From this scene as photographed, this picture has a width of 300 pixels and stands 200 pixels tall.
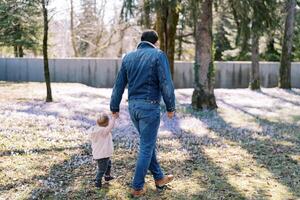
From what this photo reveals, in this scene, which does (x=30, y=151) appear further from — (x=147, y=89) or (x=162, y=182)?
(x=147, y=89)

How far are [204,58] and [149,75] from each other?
26.8 ft

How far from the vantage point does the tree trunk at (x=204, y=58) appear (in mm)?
12742

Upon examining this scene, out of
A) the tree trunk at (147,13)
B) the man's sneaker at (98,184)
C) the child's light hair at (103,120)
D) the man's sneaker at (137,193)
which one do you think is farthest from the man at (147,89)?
the tree trunk at (147,13)

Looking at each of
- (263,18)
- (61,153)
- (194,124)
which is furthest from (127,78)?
(263,18)

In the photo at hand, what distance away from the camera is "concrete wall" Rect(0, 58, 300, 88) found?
81.1 feet

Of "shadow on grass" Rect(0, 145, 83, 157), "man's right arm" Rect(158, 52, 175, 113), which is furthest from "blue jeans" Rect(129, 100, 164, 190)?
"shadow on grass" Rect(0, 145, 83, 157)

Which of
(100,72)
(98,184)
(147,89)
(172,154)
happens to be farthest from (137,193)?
(100,72)

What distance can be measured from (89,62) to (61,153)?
17759mm

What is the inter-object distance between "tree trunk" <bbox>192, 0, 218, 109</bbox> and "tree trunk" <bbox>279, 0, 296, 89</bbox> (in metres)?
9.05

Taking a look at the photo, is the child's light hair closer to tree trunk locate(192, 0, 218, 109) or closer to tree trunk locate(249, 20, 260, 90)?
tree trunk locate(192, 0, 218, 109)

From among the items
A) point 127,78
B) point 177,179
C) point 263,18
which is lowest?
point 177,179

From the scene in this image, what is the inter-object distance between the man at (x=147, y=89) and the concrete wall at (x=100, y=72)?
1957 centimetres

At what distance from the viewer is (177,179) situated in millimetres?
5965

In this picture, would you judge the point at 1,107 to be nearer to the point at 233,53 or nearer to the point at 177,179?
the point at 177,179
